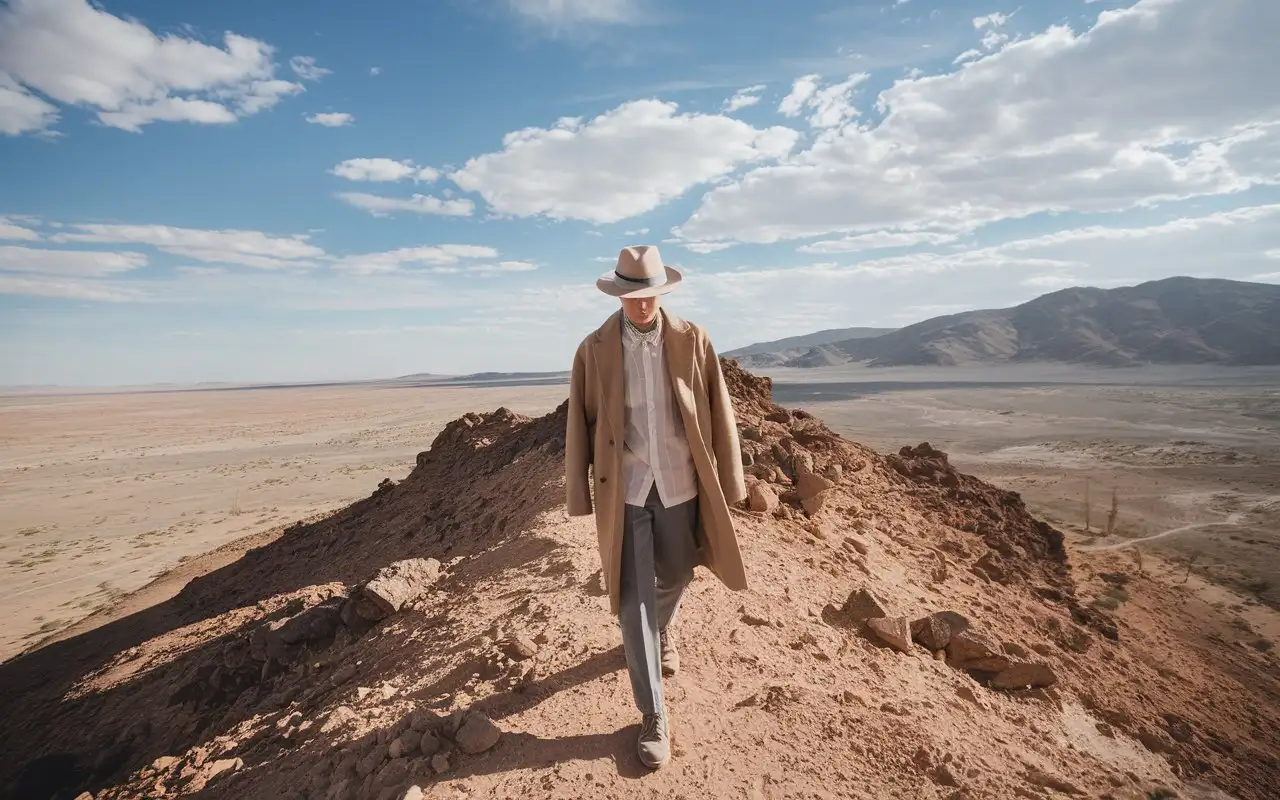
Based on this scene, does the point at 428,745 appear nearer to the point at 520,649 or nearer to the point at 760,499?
the point at 520,649

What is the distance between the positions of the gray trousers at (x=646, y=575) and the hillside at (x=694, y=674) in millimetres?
347

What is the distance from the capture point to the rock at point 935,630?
157 inches

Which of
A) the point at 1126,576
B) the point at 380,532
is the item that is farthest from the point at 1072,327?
the point at 380,532

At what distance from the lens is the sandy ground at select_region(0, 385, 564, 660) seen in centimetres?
1091

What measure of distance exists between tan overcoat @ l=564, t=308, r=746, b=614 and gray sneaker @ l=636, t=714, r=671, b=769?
0.49 metres

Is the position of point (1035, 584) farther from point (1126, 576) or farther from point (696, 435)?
point (696, 435)

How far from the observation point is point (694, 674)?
10.7ft

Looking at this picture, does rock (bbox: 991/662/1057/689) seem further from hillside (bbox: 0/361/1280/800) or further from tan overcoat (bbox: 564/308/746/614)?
tan overcoat (bbox: 564/308/746/614)

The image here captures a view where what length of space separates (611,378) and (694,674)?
5.49 ft

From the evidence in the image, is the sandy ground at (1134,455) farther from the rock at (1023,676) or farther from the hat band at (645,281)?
the hat band at (645,281)

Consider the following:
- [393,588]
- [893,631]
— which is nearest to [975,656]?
[893,631]

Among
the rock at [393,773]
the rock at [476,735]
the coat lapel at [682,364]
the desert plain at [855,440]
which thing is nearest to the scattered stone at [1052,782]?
the coat lapel at [682,364]

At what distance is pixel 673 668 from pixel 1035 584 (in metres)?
5.21

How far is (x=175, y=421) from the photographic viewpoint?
51688 mm
